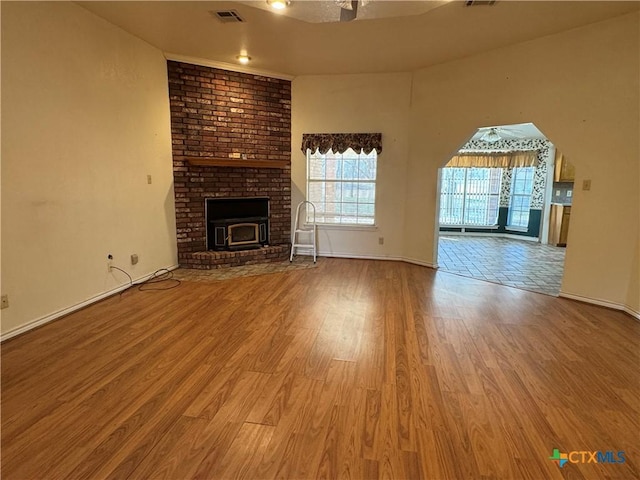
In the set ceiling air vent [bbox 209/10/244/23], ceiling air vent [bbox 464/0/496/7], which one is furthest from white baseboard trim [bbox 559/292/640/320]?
ceiling air vent [bbox 209/10/244/23]

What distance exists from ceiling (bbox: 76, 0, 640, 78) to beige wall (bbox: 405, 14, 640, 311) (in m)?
0.21

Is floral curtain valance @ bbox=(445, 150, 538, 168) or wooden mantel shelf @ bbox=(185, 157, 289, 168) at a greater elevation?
floral curtain valance @ bbox=(445, 150, 538, 168)

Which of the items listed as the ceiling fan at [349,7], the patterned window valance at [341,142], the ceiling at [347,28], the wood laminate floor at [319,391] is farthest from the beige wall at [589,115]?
the ceiling fan at [349,7]

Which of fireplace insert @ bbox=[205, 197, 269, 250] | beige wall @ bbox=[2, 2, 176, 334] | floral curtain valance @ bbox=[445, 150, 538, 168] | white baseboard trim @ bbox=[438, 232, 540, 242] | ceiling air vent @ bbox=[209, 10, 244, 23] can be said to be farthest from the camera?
white baseboard trim @ bbox=[438, 232, 540, 242]

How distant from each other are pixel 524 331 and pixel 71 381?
11.1ft

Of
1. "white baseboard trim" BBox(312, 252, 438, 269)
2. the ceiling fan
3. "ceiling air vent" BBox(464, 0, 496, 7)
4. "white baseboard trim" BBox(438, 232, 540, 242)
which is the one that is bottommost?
"white baseboard trim" BBox(312, 252, 438, 269)

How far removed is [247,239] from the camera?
17.6 ft

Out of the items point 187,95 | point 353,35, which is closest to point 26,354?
point 187,95

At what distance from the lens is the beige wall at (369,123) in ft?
17.3

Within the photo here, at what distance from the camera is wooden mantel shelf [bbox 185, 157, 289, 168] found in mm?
4715

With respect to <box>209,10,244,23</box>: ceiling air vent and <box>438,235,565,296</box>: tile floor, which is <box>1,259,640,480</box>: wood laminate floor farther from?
<box>209,10,244,23</box>: ceiling air vent

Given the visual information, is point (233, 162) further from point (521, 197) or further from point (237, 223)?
A: point (521, 197)

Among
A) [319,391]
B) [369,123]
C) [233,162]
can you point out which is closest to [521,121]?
Result: [369,123]

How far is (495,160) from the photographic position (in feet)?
27.5
